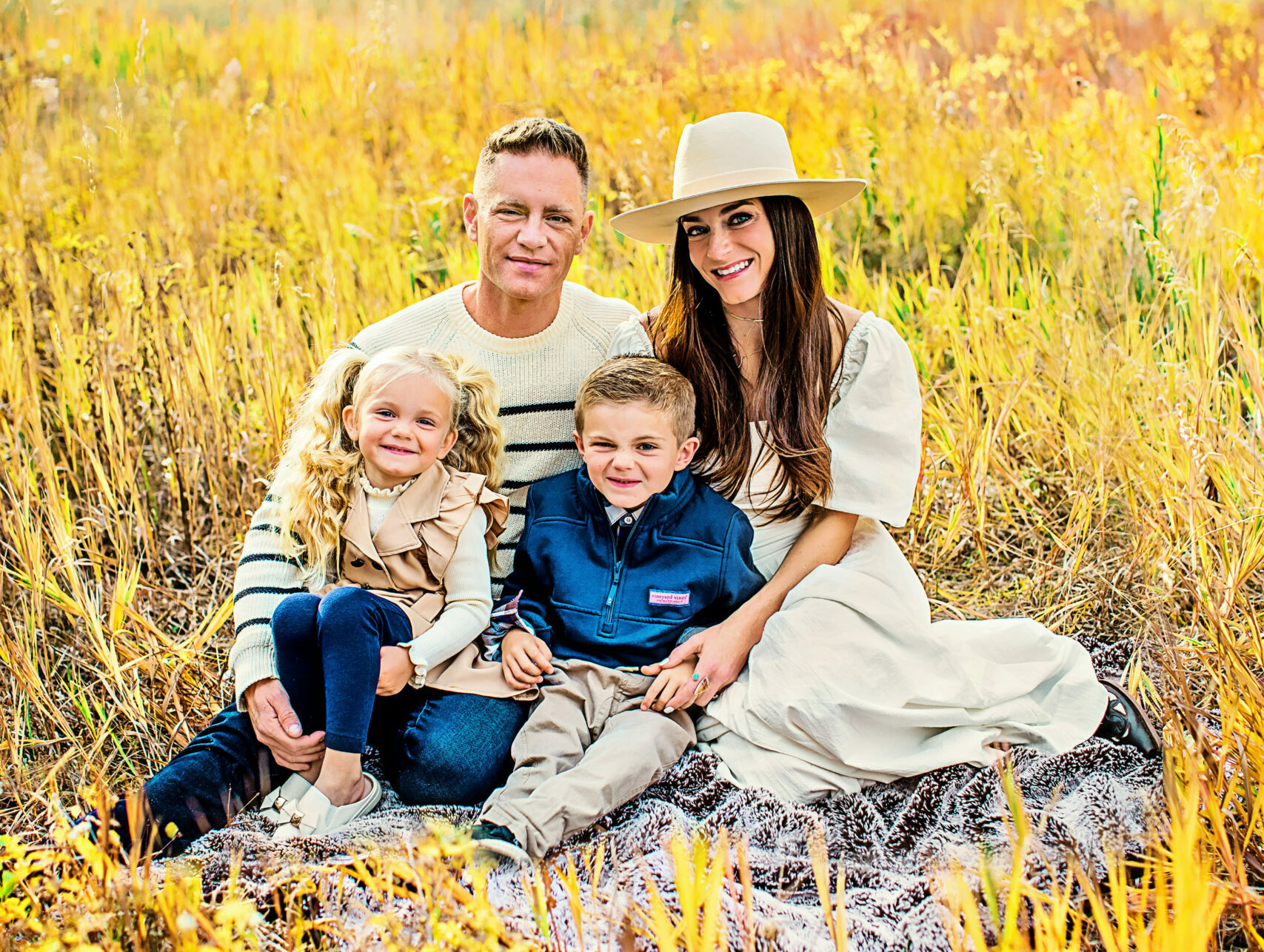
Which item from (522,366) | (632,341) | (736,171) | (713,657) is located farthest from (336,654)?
(736,171)

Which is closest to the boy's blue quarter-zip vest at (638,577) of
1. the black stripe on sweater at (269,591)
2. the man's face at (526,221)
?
the black stripe on sweater at (269,591)

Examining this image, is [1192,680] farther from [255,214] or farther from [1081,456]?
[255,214]

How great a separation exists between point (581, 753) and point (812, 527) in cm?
81

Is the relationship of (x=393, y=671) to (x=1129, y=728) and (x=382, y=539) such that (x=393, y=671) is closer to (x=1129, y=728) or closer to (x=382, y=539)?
(x=382, y=539)

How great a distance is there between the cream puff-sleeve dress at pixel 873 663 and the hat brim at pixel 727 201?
34 cm

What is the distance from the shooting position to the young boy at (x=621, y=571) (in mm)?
2287

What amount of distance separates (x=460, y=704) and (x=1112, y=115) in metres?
4.52

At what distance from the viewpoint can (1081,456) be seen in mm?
3229

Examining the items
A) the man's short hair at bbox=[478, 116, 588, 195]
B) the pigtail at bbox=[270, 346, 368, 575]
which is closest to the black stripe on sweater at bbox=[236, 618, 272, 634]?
the pigtail at bbox=[270, 346, 368, 575]

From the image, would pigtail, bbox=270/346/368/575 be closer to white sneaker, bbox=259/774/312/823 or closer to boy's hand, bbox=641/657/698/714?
white sneaker, bbox=259/774/312/823

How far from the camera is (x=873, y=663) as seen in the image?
2.30 metres

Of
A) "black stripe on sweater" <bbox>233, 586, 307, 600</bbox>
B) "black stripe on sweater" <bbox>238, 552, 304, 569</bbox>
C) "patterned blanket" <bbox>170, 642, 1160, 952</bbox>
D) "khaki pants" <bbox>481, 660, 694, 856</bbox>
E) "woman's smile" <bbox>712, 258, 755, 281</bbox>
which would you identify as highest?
"woman's smile" <bbox>712, 258, 755, 281</bbox>

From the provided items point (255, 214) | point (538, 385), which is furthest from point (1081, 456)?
point (255, 214)

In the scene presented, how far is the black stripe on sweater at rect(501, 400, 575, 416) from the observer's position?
8.93 feet
